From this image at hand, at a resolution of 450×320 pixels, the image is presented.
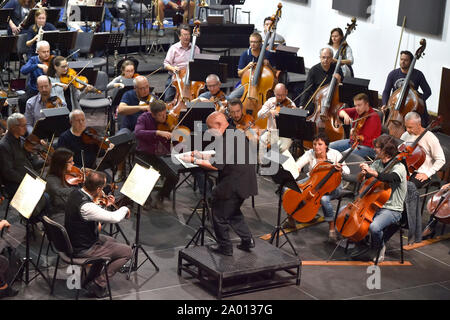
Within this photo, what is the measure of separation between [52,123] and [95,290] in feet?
7.18

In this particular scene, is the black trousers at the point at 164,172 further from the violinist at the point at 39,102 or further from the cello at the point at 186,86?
the cello at the point at 186,86

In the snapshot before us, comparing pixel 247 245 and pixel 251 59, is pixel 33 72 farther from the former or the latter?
pixel 247 245

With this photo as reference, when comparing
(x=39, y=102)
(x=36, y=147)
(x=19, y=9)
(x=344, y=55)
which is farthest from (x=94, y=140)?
(x=19, y=9)

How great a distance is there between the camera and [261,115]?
28.0 feet

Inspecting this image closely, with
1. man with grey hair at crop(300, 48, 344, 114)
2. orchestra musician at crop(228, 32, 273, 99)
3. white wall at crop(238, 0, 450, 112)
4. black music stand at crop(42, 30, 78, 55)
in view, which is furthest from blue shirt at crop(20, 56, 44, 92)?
white wall at crop(238, 0, 450, 112)

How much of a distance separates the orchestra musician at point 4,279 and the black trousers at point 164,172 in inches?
66.7

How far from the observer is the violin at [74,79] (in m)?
8.69

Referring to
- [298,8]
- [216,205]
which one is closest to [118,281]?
[216,205]

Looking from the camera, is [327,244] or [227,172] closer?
[227,172]

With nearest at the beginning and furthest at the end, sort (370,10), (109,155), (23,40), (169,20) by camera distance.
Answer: (109,155) < (23,40) < (370,10) < (169,20)

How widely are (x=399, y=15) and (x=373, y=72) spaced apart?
3.25 feet

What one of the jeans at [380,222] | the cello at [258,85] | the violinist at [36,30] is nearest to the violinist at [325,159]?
the jeans at [380,222]

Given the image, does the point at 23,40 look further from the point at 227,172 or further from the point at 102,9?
the point at 227,172

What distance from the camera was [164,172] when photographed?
7109mm
